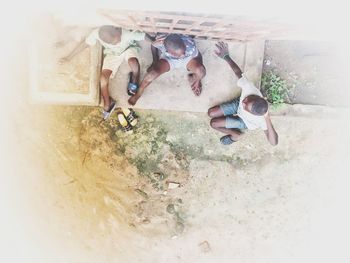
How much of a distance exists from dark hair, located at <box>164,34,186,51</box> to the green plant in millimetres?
1420

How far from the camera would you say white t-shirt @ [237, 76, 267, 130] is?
499 cm

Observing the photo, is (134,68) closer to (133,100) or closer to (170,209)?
(133,100)

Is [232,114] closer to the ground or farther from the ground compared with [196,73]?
closer to the ground

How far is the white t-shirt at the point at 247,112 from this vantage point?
16.4ft

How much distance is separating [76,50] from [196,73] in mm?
1384

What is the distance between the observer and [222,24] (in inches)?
173

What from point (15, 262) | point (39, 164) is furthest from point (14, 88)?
point (15, 262)

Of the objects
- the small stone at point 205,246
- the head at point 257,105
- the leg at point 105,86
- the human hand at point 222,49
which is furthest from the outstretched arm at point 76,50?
the small stone at point 205,246

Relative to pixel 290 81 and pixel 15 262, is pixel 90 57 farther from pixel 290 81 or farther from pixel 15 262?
pixel 15 262

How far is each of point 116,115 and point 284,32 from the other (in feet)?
7.77

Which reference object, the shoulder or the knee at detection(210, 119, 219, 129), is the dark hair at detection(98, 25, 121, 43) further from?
the knee at detection(210, 119, 219, 129)

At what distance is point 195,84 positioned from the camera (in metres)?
5.54

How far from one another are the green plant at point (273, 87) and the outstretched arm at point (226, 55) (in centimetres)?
48

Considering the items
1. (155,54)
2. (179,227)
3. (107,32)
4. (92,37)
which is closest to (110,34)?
(107,32)
